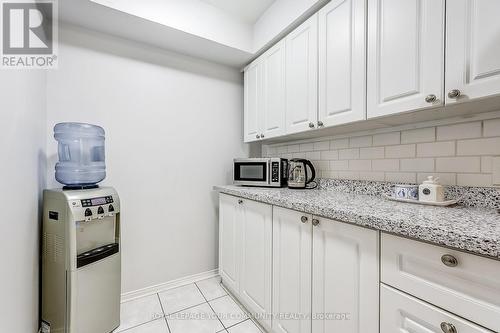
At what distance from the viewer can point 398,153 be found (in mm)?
1351

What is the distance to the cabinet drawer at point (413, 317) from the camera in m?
0.62

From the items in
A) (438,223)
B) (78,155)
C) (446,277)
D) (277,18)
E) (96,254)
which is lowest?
(96,254)

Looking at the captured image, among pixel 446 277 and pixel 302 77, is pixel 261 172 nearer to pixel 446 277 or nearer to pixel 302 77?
pixel 302 77

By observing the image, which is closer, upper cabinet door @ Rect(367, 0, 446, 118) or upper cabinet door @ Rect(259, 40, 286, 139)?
upper cabinet door @ Rect(367, 0, 446, 118)

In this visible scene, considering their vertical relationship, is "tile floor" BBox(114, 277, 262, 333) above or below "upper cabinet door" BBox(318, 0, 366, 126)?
below

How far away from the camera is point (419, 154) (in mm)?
1256

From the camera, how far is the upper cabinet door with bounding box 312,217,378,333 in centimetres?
84

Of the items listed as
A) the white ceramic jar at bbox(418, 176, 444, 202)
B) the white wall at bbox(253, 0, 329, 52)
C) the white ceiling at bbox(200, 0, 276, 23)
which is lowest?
the white ceramic jar at bbox(418, 176, 444, 202)

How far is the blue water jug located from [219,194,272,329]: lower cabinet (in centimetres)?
102

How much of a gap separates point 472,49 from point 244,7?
1667 millimetres

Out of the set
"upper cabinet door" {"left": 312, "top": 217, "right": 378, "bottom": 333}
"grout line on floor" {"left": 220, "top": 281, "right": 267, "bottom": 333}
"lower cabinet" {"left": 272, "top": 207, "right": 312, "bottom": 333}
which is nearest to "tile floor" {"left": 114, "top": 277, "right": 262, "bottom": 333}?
"grout line on floor" {"left": 220, "top": 281, "right": 267, "bottom": 333}

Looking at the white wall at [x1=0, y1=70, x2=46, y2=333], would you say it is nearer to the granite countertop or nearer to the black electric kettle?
the granite countertop

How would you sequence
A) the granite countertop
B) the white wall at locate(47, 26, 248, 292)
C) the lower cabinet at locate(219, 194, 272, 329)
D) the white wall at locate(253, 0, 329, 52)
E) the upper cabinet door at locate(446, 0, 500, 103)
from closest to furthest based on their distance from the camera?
the granite countertop → the upper cabinet door at locate(446, 0, 500, 103) → the lower cabinet at locate(219, 194, 272, 329) → the white wall at locate(253, 0, 329, 52) → the white wall at locate(47, 26, 248, 292)

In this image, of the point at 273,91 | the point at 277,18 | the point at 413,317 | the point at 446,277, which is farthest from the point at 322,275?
the point at 277,18
